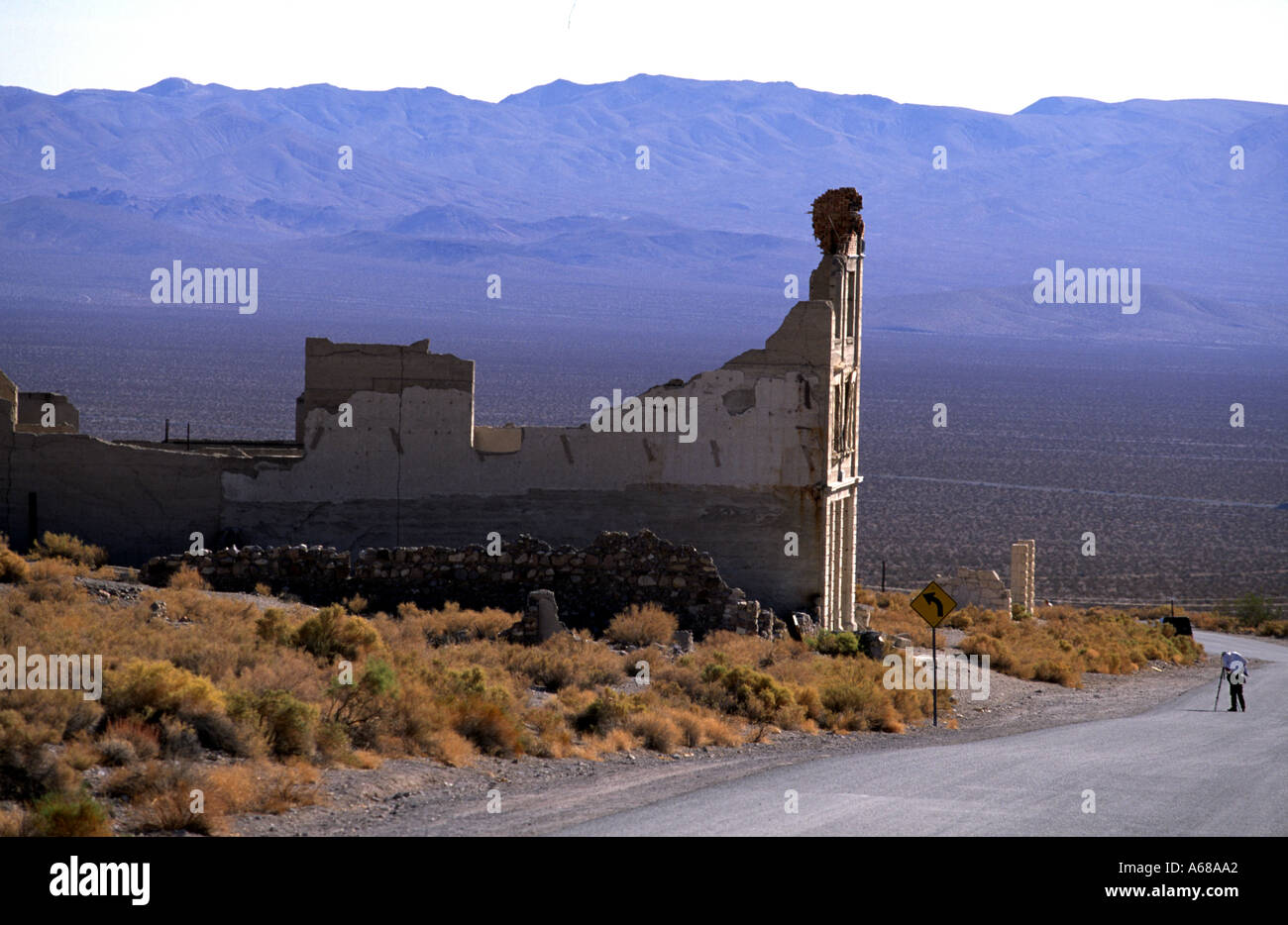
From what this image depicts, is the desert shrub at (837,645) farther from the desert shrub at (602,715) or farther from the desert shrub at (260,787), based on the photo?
the desert shrub at (260,787)

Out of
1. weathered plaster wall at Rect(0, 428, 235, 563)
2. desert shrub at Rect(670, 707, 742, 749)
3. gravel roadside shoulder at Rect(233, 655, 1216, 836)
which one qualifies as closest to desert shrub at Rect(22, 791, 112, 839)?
gravel roadside shoulder at Rect(233, 655, 1216, 836)

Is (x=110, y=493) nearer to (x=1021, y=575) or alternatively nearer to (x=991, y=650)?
(x=991, y=650)

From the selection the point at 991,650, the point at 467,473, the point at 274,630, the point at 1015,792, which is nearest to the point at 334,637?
the point at 274,630

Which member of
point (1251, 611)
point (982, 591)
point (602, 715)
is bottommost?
point (1251, 611)

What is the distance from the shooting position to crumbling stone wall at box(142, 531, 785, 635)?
1005 inches

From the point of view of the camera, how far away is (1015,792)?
14773 mm

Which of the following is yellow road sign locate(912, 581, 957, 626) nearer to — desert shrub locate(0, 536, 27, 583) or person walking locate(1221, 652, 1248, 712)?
person walking locate(1221, 652, 1248, 712)

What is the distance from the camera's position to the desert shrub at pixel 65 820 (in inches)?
442

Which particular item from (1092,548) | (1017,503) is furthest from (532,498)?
(1017,503)

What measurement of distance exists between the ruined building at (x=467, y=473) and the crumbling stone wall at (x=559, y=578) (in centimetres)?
207

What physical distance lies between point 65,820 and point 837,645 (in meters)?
17.0

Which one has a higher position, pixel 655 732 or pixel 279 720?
pixel 279 720

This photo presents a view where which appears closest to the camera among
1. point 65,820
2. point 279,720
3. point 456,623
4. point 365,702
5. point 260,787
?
point 65,820

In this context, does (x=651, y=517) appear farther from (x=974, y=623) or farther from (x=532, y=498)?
(x=974, y=623)
